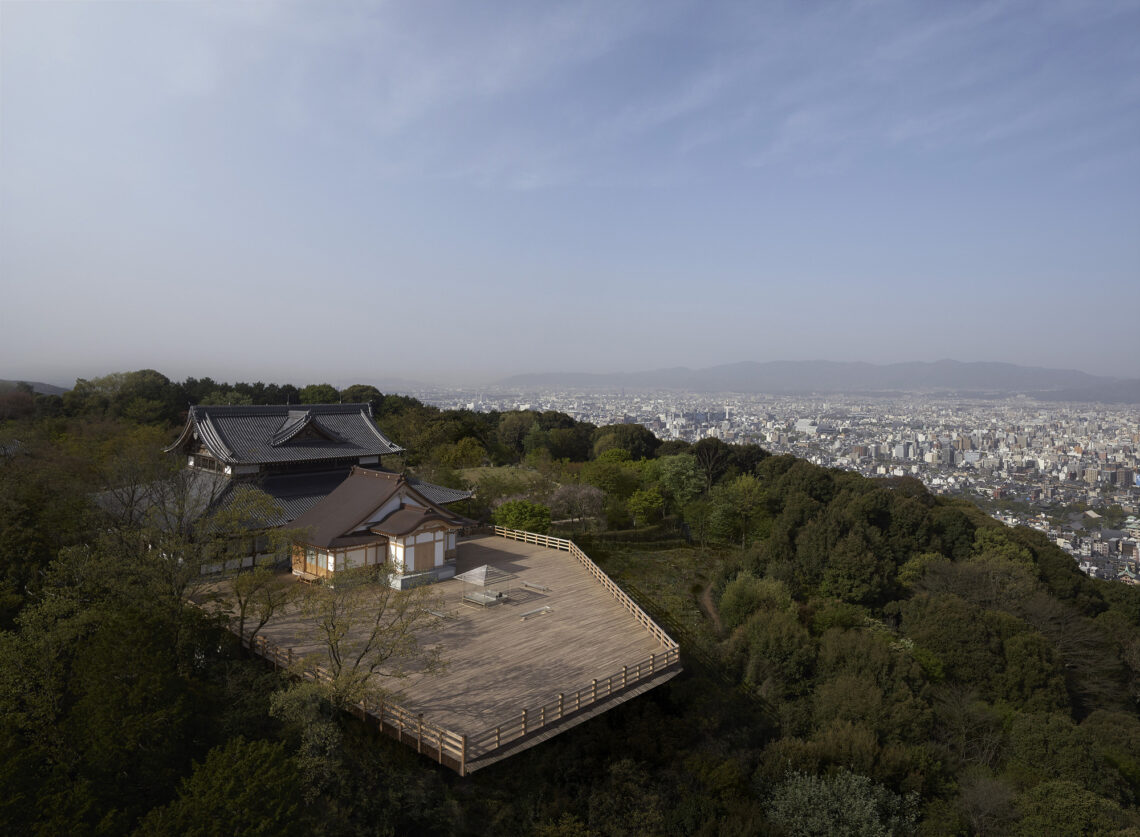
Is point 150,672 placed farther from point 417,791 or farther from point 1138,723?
point 1138,723

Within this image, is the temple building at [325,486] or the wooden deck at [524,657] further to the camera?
the temple building at [325,486]

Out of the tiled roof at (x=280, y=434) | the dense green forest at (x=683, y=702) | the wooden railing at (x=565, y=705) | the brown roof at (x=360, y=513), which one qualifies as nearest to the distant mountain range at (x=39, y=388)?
the dense green forest at (x=683, y=702)

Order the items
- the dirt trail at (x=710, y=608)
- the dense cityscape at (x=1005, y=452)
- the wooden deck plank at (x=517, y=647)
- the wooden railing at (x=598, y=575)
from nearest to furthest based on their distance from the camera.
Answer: the wooden deck plank at (x=517, y=647) → the wooden railing at (x=598, y=575) → the dirt trail at (x=710, y=608) → the dense cityscape at (x=1005, y=452)

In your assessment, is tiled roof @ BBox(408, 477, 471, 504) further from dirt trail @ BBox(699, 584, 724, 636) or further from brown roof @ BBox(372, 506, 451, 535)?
dirt trail @ BBox(699, 584, 724, 636)

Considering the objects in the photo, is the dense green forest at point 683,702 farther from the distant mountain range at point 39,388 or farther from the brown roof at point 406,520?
the distant mountain range at point 39,388

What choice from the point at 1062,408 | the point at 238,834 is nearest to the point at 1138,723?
the point at 238,834

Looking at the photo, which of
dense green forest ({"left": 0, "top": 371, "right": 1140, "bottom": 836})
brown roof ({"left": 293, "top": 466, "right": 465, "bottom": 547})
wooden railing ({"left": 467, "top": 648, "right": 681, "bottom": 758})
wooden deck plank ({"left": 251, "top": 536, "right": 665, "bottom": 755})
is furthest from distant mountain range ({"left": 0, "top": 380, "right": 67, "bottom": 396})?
wooden railing ({"left": 467, "top": 648, "right": 681, "bottom": 758})
